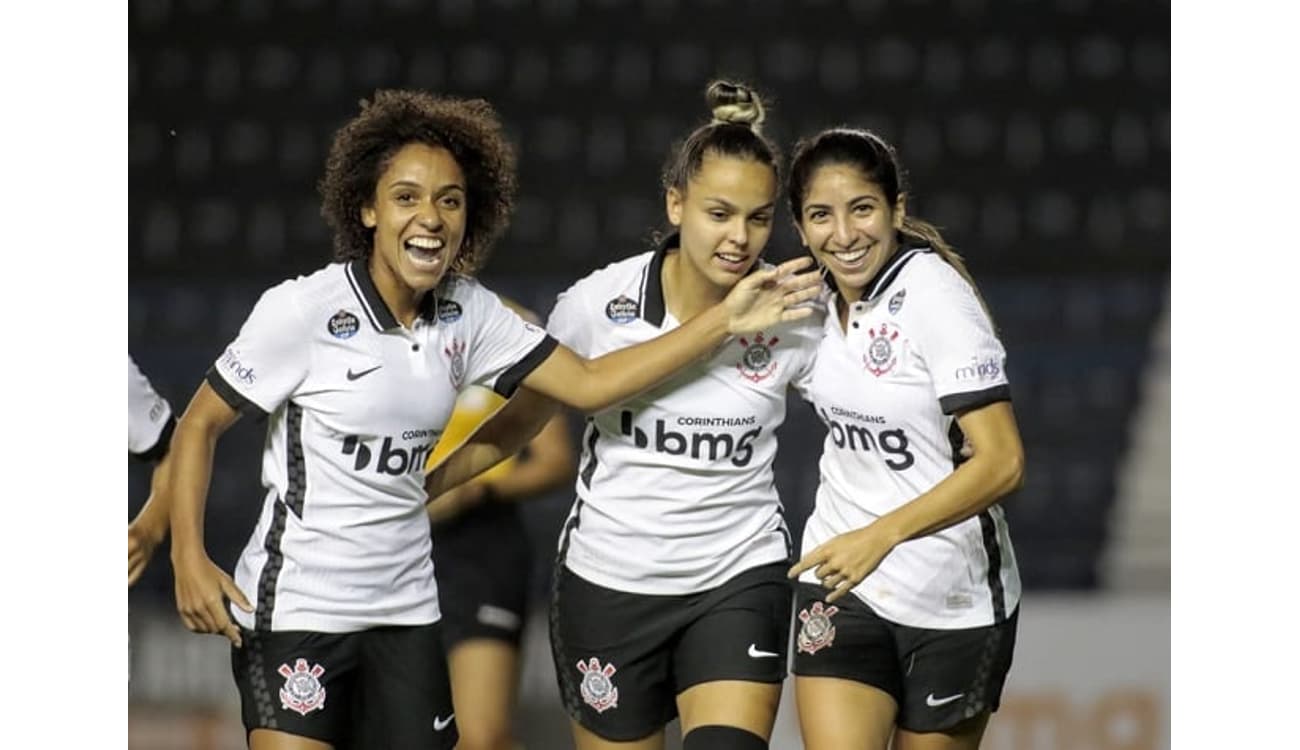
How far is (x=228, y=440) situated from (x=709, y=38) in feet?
3.77

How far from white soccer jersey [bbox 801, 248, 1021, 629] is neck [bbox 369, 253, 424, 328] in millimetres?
677

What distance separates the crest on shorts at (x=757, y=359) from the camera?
3.05 meters

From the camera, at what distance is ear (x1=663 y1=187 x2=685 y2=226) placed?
3.08m

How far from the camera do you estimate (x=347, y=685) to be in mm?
2924

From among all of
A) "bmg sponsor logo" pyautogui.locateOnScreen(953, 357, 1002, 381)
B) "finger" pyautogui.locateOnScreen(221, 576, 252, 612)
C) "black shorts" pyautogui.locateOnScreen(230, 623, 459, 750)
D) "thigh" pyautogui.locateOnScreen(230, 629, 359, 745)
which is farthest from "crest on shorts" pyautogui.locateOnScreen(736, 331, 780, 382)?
"finger" pyautogui.locateOnScreen(221, 576, 252, 612)

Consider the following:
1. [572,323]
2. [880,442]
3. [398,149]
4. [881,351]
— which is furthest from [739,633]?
[398,149]

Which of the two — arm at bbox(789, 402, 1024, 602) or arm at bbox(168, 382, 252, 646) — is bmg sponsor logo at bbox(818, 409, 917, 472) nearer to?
arm at bbox(789, 402, 1024, 602)

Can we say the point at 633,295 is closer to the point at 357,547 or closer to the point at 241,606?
the point at 357,547

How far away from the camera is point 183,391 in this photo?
3.38 metres

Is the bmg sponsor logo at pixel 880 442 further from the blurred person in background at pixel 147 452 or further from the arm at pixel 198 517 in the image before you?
the blurred person in background at pixel 147 452

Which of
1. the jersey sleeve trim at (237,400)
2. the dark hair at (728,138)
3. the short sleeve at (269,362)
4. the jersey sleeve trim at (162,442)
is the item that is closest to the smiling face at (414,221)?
the short sleeve at (269,362)

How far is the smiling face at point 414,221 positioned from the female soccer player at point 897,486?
0.57 meters

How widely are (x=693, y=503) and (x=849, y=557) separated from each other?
0.28m
